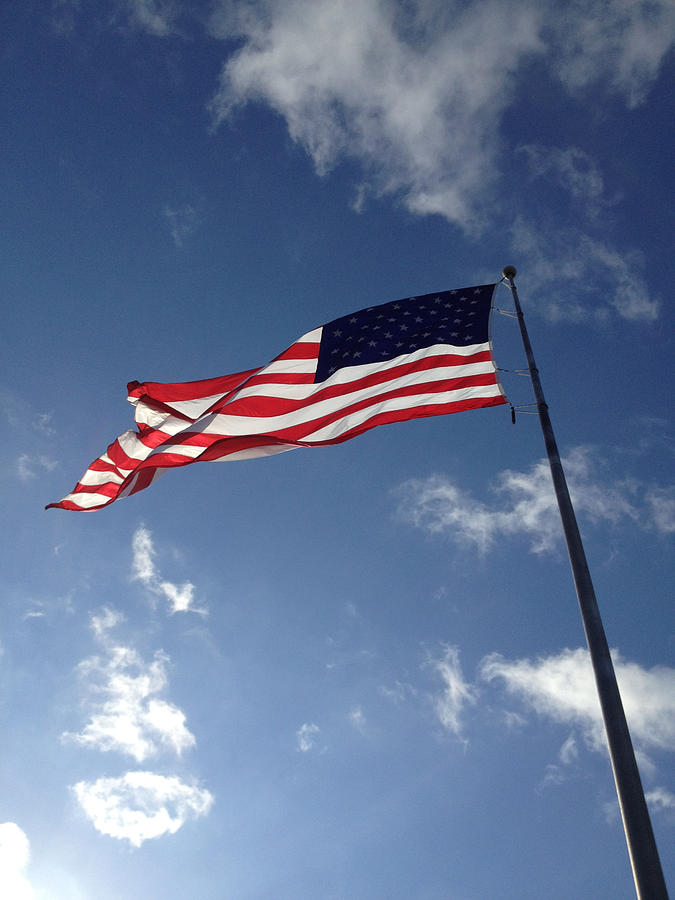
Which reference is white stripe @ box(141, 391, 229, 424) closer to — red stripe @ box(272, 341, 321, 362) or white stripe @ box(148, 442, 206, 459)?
white stripe @ box(148, 442, 206, 459)

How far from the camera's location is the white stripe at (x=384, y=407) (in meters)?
14.1

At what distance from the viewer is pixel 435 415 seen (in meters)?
14.0

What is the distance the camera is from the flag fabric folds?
1438 cm

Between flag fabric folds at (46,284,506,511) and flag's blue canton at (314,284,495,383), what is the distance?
0.08 ft

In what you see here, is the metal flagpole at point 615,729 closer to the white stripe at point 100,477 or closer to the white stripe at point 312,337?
the white stripe at point 312,337

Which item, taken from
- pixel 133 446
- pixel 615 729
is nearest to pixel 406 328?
pixel 133 446

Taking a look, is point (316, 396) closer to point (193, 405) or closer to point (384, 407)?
point (384, 407)

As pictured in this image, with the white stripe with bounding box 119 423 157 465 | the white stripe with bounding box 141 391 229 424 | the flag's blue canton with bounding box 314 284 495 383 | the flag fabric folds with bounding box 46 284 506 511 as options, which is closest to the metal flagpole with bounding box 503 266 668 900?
the flag fabric folds with bounding box 46 284 506 511

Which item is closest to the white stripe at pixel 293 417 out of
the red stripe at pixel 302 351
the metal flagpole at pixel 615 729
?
the red stripe at pixel 302 351

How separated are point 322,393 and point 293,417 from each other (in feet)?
2.79

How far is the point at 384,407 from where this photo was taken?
14562mm

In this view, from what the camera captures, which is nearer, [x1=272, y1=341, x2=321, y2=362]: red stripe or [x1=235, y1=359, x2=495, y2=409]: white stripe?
[x1=235, y1=359, x2=495, y2=409]: white stripe

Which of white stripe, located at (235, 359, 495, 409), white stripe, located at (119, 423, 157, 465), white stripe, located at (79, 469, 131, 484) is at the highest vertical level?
white stripe, located at (235, 359, 495, 409)

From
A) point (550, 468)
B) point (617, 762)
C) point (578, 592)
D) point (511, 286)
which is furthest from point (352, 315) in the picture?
point (617, 762)
